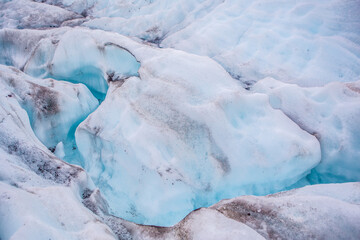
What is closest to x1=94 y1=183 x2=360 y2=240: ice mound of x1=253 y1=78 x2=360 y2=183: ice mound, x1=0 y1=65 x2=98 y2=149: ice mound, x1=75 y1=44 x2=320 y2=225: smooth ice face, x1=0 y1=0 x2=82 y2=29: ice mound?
x1=75 y1=44 x2=320 y2=225: smooth ice face

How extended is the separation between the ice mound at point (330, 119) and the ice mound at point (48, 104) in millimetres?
3038

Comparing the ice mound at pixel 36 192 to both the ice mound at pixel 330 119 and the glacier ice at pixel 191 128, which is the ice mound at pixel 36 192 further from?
the ice mound at pixel 330 119

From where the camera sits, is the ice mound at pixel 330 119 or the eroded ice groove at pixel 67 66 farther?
the eroded ice groove at pixel 67 66

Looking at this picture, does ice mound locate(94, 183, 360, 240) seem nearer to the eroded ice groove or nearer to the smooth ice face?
the smooth ice face

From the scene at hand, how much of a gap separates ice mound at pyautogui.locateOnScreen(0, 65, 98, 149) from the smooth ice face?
1.73 feet

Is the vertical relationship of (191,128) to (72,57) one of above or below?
below

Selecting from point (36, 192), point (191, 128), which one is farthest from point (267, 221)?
point (36, 192)

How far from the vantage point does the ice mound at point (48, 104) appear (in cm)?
335

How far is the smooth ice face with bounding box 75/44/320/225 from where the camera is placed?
2.78 meters

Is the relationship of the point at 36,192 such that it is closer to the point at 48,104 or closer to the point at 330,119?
the point at 48,104

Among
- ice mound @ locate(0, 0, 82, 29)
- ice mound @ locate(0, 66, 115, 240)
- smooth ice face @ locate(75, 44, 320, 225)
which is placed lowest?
smooth ice face @ locate(75, 44, 320, 225)

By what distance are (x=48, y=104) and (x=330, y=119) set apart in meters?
4.04

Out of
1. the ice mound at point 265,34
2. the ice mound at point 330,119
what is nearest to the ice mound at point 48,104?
the ice mound at point 265,34

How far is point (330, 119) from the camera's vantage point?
3061 mm
